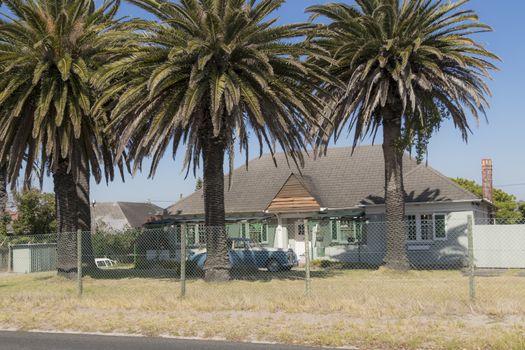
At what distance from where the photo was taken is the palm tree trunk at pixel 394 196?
23.0 m

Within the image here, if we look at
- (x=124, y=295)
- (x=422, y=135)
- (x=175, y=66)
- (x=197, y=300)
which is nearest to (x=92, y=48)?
Answer: (x=175, y=66)

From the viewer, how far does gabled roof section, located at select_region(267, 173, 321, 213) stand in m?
30.8

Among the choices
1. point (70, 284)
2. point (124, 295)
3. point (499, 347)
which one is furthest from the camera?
point (70, 284)

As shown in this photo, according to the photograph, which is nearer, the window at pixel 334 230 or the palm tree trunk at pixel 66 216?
the palm tree trunk at pixel 66 216

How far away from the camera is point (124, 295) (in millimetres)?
14945

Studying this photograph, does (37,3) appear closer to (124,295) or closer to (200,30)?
(200,30)

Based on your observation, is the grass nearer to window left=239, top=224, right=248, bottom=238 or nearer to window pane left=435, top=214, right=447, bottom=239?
window pane left=435, top=214, right=447, bottom=239

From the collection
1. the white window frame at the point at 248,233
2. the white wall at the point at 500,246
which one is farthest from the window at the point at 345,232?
the white wall at the point at 500,246

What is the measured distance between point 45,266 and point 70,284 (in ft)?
31.5

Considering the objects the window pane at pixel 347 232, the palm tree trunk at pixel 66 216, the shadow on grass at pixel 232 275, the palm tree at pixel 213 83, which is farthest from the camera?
the window pane at pixel 347 232

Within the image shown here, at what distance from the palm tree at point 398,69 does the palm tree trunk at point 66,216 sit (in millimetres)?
9655

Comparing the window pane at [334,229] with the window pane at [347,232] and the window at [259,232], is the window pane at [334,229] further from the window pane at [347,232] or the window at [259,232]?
the window at [259,232]

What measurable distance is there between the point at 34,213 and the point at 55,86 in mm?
23154

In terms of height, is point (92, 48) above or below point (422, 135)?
above
